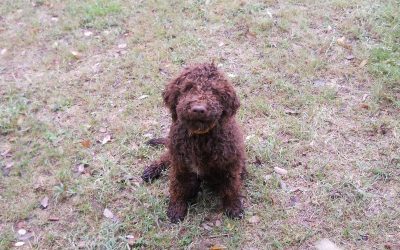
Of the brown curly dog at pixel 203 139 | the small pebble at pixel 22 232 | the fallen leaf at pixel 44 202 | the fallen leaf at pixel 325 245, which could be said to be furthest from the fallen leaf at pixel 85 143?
the fallen leaf at pixel 325 245

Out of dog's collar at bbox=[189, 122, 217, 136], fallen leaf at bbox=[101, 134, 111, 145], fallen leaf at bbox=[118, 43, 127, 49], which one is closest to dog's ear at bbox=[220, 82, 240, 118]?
dog's collar at bbox=[189, 122, 217, 136]

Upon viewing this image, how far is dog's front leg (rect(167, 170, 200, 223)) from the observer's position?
3264 mm

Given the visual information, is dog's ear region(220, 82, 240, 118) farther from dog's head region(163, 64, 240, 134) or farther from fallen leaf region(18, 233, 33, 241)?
fallen leaf region(18, 233, 33, 241)

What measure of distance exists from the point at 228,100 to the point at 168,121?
161 centimetres

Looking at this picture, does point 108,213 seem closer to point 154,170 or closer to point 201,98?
point 154,170

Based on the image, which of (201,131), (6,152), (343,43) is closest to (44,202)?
(6,152)

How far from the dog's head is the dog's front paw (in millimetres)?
812

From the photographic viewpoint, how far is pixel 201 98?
2715 mm

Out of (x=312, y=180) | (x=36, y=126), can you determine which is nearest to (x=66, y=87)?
(x=36, y=126)

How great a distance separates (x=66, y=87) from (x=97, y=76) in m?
0.37

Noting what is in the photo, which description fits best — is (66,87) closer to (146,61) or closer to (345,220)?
(146,61)

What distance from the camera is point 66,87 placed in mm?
4973

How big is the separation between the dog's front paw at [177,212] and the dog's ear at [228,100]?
0.90m

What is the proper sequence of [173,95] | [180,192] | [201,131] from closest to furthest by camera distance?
1. [201,131]
2. [173,95]
3. [180,192]
